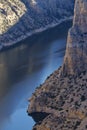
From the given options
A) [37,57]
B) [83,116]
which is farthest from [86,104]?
[37,57]

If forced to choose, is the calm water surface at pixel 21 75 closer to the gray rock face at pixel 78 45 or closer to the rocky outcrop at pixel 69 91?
the rocky outcrop at pixel 69 91

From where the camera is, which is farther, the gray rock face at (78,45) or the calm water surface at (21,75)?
the gray rock face at (78,45)

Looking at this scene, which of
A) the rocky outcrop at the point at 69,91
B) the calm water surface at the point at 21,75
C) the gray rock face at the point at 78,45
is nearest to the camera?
the rocky outcrop at the point at 69,91

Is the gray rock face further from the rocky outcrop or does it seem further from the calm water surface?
the calm water surface

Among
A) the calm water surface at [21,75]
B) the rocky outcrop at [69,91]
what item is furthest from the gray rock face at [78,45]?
the calm water surface at [21,75]

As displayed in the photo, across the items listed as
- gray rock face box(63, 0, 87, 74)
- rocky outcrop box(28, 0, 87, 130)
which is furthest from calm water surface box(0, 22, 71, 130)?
gray rock face box(63, 0, 87, 74)

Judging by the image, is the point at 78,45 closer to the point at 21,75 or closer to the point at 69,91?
the point at 69,91
